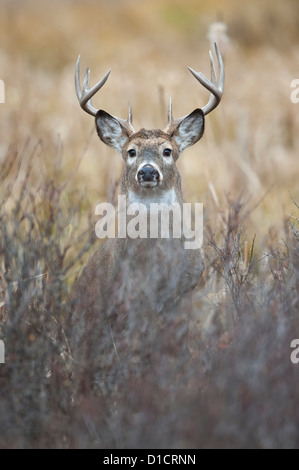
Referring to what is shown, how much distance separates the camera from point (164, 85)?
1705 centimetres

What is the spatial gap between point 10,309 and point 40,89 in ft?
42.4

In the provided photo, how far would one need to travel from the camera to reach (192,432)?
420 cm

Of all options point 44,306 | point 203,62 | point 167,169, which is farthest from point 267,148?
point 44,306

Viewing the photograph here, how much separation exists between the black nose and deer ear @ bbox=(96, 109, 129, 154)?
32.4 inches

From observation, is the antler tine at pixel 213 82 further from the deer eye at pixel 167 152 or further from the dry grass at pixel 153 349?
the dry grass at pixel 153 349

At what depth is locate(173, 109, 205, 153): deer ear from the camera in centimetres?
731

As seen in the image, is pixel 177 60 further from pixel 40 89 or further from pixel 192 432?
pixel 192 432

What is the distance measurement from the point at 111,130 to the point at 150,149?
0.60 meters

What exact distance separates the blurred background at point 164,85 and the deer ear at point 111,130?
1.65 ft

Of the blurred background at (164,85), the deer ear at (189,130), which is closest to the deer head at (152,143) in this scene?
the deer ear at (189,130)

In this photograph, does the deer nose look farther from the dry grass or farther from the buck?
the dry grass

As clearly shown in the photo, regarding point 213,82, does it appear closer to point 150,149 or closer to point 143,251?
point 150,149

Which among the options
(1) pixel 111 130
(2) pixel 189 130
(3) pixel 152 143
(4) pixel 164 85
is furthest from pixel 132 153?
(4) pixel 164 85

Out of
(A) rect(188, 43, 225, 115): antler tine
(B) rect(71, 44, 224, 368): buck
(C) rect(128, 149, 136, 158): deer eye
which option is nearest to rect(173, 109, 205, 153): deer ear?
(B) rect(71, 44, 224, 368): buck
